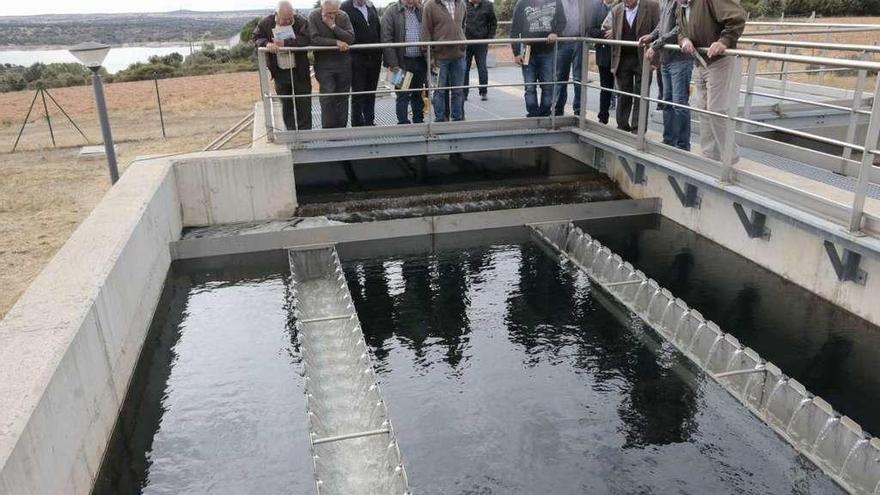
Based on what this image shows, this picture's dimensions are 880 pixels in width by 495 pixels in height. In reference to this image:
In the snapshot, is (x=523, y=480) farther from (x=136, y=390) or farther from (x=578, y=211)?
(x=578, y=211)

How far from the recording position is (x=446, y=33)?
8531 mm

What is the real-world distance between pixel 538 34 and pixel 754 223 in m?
3.45

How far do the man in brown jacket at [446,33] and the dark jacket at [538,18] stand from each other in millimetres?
703

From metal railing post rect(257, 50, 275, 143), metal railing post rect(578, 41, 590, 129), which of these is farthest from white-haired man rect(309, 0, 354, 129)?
metal railing post rect(578, 41, 590, 129)

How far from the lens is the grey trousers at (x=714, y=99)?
6422 millimetres

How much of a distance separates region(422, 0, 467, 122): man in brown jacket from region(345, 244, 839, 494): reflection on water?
2.91 meters

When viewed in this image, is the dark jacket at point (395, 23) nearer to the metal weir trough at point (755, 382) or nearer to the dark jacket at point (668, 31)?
the dark jacket at point (668, 31)

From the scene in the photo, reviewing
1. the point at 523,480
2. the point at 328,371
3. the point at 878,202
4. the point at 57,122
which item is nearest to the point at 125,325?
the point at 328,371

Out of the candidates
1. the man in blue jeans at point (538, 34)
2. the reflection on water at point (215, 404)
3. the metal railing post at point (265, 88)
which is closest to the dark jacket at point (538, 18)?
the man in blue jeans at point (538, 34)

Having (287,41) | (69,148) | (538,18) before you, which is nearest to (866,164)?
(538,18)

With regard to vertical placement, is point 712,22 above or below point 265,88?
above

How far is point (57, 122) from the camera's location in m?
17.4

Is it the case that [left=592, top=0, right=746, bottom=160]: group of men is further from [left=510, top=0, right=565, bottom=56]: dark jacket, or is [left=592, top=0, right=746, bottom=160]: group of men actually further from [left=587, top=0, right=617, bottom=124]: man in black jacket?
[left=510, top=0, right=565, bottom=56]: dark jacket

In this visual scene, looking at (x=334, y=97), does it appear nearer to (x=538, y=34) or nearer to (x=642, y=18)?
(x=538, y=34)
